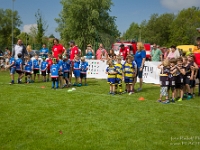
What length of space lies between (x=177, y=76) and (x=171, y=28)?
52839mm

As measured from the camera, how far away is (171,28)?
194 ft

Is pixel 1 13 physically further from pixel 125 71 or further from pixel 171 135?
pixel 171 135

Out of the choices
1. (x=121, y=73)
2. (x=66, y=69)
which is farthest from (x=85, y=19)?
(x=121, y=73)

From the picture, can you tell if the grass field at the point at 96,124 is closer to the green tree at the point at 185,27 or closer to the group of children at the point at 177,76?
the group of children at the point at 177,76

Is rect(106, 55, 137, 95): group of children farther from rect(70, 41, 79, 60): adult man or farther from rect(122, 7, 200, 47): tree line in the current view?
rect(122, 7, 200, 47): tree line

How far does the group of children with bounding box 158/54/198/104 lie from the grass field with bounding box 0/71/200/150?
0.62 m

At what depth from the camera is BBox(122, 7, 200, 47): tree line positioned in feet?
177

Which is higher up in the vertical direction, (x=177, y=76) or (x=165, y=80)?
(x=177, y=76)

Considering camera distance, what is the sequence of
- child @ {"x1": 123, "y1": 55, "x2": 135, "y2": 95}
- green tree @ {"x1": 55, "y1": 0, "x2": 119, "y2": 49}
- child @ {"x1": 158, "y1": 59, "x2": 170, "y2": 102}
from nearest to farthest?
child @ {"x1": 158, "y1": 59, "x2": 170, "y2": 102} < child @ {"x1": 123, "y1": 55, "x2": 135, "y2": 95} < green tree @ {"x1": 55, "y1": 0, "x2": 119, "y2": 49}

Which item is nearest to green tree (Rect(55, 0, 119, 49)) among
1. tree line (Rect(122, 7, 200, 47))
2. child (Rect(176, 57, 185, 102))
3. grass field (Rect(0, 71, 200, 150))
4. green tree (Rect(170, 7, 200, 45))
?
tree line (Rect(122, 7, 200, 47))

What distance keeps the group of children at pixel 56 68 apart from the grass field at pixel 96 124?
2919mm

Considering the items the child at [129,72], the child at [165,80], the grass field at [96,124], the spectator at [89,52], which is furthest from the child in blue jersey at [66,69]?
the child at [165,80]

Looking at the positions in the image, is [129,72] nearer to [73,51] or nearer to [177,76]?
[177,76]

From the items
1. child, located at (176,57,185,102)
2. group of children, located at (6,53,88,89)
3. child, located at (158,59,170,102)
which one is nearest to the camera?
child, located at (158,59,170,102)
